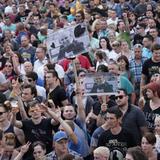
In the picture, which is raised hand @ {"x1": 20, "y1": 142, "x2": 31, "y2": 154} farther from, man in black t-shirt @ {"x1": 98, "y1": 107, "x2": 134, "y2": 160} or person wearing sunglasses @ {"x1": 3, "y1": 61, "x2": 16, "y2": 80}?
person wearing sunglasses @ {"x1": 3, "y1": 61, "x2": 16, "y2": 80}

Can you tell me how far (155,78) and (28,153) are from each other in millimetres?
2308

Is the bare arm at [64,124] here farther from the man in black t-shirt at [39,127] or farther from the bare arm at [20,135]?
the bare arm at [20,135]

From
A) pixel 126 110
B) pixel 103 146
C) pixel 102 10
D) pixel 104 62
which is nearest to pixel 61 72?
pixel 104 62

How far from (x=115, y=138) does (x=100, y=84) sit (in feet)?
3.80

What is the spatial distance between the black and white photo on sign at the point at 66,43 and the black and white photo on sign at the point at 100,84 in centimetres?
Result: 66

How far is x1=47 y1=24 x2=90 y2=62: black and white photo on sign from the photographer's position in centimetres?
983

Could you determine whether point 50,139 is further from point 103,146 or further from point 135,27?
point 135,27

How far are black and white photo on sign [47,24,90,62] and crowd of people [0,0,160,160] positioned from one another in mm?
87

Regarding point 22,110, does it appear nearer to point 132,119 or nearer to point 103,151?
point 132,119

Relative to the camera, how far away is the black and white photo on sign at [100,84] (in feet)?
30.2

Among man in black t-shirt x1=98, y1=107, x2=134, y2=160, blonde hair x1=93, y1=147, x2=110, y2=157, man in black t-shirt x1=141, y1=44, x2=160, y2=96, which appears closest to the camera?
blonde hair x1=93, y1=147, x2=110, y2=157

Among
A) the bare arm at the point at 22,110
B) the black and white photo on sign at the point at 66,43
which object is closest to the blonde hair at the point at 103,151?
the bare arm at the point at 22,110

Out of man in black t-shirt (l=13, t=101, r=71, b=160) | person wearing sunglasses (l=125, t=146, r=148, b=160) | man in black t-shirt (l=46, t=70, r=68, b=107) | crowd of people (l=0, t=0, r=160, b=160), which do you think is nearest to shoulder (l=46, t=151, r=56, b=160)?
crowd of people (l=0, t=0, r=160, b=160)

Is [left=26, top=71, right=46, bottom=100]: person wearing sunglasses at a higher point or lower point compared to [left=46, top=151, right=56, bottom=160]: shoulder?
lower
